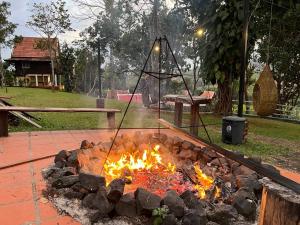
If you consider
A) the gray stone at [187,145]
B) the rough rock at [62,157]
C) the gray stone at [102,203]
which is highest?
the gray stone at [187,145]

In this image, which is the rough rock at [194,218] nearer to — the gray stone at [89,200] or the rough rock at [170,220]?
the rough rock at [170,220]

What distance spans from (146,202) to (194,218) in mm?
525

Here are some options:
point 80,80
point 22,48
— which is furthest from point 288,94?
point 22,48

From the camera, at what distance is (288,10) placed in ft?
35.7

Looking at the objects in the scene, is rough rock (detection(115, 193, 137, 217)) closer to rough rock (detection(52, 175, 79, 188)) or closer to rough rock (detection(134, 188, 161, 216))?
rough rock (detection(134, 188, 161, 216))

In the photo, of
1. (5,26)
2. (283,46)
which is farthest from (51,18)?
(283,46)

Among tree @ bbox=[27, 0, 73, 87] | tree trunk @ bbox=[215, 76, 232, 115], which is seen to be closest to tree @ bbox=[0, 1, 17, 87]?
tree @ bbox=[27, 0, 73, 87]

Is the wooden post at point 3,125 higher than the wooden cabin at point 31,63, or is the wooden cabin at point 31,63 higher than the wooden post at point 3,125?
the wooden cabin at point 31,63

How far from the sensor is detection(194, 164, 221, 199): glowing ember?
3.58 m

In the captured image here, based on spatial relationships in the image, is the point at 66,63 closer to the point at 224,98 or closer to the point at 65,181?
the point at 224,98

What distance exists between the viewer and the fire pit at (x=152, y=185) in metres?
3.07

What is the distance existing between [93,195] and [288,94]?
15.3 metres

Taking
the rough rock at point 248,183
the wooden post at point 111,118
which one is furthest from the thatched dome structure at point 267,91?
the rough rock at point 248,183

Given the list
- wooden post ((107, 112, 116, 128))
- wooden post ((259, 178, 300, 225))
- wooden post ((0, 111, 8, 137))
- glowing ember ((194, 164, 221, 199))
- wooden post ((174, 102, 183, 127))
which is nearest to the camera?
wooden post ((259, 178, 300, 225))
